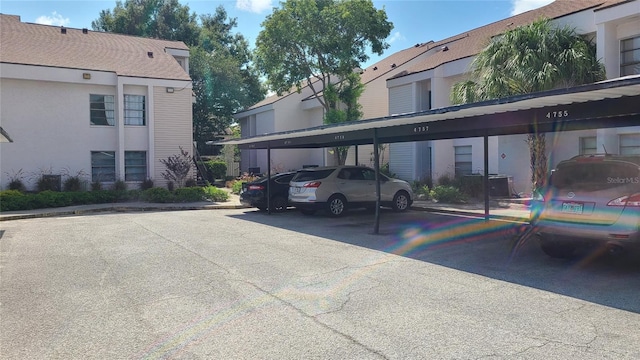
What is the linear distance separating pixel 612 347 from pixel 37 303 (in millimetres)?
6532

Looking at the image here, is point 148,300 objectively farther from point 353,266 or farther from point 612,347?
point 612,347

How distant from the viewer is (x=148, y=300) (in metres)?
6.17

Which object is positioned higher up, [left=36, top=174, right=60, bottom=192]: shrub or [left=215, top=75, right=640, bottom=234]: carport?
[left=215, top=75, right=640, bottom=234]: carport

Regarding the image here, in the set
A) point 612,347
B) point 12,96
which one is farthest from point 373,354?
point 12,96

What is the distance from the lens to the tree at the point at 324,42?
22.0 meters

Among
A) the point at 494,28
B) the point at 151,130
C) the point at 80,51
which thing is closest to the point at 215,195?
the point at 151,130

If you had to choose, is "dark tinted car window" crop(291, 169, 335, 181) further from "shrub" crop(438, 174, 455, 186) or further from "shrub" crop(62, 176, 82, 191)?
"shrub" crop(62, 176, 82, 191)

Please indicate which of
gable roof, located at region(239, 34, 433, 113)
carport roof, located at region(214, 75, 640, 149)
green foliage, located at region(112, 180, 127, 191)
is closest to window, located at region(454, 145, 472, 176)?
gable roof, located at region(239, 34, 433, 113)

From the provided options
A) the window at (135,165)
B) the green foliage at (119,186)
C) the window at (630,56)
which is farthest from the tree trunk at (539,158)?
the window at (135,165)

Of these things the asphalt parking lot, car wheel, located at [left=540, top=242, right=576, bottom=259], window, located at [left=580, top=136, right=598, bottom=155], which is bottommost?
the asphalt parking lot

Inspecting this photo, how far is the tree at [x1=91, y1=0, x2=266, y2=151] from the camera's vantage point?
38.3 metres

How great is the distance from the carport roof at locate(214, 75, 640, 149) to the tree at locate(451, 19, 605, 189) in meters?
2.01

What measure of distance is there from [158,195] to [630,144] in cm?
1742

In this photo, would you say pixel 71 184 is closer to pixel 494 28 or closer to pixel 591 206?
pixel 591 206
